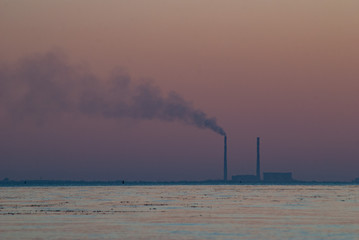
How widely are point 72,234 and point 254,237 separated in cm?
1073

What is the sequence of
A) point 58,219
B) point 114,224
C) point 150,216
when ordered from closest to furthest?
point 114,224
point 58,219
point 150,216

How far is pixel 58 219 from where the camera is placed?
5494 centimetres

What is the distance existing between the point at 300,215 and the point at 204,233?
16798 millimetres

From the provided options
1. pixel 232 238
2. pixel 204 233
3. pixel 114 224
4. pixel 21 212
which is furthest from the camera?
pixel 21 212

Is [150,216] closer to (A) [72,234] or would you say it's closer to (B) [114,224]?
(B) [114,224]

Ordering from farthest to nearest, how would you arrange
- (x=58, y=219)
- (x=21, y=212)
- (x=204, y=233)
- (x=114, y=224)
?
(x=21, y=212)
(x=58, y=219)
(x=114, y=224)
(x=204, y=233)

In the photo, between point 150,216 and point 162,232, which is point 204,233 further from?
point 150,216

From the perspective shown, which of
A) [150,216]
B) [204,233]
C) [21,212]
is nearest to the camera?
[204,233]

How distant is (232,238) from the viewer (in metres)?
41.4

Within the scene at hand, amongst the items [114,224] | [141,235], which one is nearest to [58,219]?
[114,224]

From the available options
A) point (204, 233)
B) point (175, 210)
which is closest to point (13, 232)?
point (204, 233)

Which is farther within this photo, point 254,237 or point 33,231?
point 33,231

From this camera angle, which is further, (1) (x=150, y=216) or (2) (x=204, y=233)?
(1) (x=150, y=216)

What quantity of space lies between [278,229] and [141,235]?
9.07 meters
